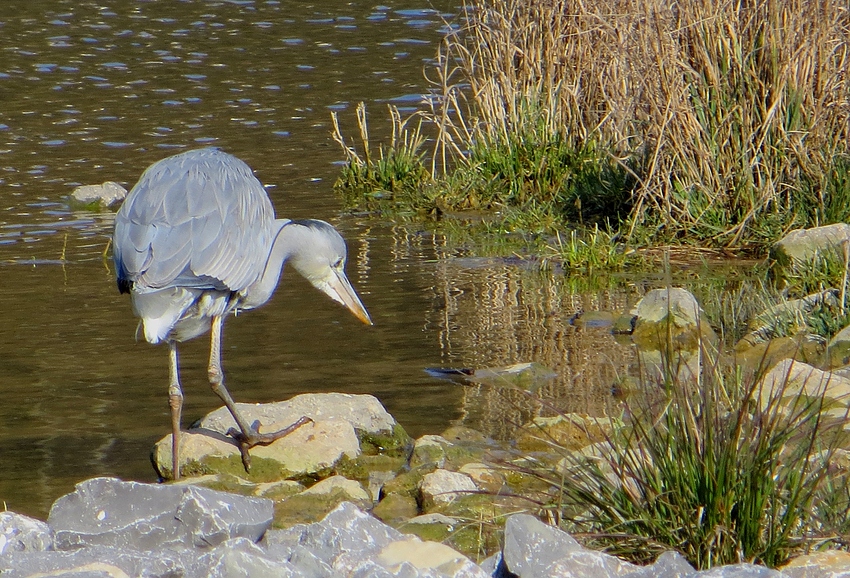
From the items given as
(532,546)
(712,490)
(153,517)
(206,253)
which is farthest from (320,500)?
(712,490)

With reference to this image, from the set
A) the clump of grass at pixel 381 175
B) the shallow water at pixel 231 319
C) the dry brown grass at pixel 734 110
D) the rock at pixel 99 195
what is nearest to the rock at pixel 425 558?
the shallow water at pixel 231 319

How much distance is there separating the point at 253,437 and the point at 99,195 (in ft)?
19.1

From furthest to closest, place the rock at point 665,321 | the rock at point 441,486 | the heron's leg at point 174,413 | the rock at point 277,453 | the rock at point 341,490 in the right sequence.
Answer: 1. the rock at point 665,321
2. the rock at point 277,453
3. the heron's leg at point 174,413
4. the rock at point 341,490
5. the rock at point 441,486

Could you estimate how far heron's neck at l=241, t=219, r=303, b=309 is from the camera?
20.8ft

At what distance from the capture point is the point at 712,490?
4.05 meters

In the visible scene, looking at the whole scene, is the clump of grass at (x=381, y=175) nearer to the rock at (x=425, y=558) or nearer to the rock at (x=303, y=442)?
the rock at (x=303, y=442)

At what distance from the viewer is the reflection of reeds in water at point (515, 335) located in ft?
21.7

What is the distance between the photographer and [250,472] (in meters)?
5.93

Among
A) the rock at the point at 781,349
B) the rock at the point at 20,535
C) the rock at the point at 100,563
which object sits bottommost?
the rock at the point at 781,349

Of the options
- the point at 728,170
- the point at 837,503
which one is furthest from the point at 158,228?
the point at 728,170

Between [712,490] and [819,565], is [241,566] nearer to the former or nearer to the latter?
[712,490]

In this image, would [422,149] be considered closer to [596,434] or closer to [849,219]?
[849,219]

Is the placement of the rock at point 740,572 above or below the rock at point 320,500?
above

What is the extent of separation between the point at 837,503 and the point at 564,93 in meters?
6.91
